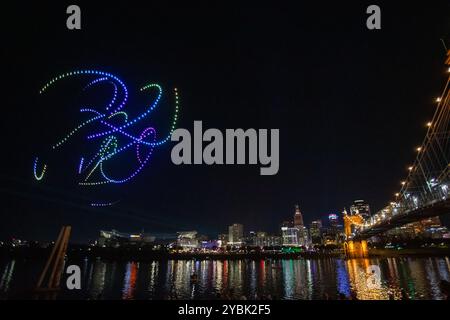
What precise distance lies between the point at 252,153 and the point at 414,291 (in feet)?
130
